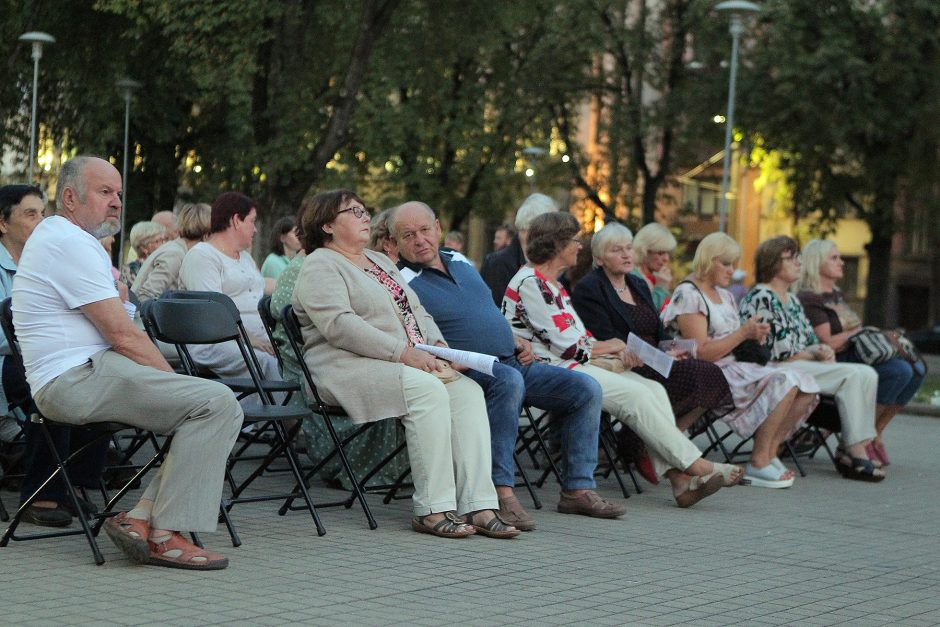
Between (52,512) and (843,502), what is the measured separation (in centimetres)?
494

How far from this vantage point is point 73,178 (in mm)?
6422

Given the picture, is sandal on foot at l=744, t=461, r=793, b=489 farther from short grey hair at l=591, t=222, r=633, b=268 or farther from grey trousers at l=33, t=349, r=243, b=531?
grey trousers at l=33, t=349, r=243, b=531

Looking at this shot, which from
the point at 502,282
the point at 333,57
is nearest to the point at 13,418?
the point at 502,282

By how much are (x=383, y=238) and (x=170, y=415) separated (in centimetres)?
280

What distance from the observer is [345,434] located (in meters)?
8.88

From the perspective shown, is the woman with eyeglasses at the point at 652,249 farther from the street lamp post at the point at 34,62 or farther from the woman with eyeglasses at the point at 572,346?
the street lamp post at the point at 34,62

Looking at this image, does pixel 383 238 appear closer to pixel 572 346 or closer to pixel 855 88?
pixel 572 346

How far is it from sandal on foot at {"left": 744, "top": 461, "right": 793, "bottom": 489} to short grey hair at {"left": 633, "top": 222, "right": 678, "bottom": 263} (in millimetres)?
1853

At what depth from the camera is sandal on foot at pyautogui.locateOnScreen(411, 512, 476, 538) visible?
733 cm

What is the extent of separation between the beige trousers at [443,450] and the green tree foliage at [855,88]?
2373 centimetres

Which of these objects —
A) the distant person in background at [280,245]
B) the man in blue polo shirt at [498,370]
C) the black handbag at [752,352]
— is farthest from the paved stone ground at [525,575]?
the distant person in background at [280,245]

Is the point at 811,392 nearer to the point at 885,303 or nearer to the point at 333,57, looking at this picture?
the point at 333,57

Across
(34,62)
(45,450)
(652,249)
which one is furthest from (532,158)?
(45,450)

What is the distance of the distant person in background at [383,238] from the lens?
8648 mm
